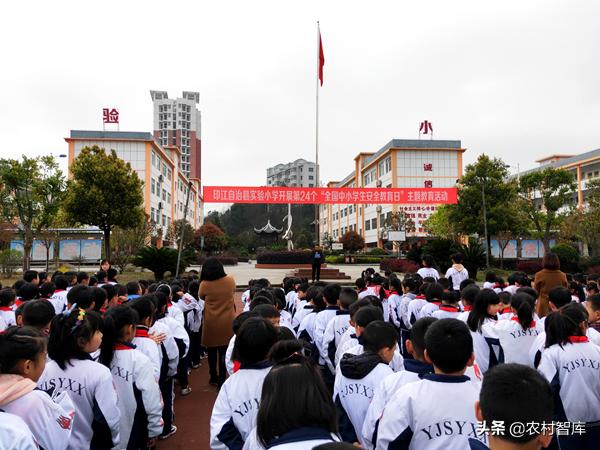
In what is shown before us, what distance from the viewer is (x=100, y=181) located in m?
16.5

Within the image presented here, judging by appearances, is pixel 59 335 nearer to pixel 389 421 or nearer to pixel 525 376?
pixel 389 421

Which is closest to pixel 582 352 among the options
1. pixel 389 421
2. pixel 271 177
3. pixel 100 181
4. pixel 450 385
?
pixel 450 385

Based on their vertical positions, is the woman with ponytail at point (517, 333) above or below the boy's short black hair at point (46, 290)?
below

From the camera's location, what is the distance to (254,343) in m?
2.13

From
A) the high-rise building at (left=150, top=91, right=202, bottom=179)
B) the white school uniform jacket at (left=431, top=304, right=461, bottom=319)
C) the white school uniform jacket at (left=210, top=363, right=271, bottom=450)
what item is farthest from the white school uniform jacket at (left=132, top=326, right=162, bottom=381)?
the high-rise building at (left=150, top=91, right=202, bottom=179)

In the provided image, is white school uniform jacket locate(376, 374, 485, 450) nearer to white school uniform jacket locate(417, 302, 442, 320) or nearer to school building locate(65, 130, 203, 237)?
white school uniform jacket locate(417, 302, 442, 320)

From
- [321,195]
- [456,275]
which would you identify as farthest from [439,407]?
[321,195]

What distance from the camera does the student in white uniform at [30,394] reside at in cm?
171

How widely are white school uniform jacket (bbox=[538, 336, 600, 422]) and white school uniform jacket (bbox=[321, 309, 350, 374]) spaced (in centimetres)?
156

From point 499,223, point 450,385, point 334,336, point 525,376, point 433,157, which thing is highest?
point 433,157

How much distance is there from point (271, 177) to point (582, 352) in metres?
95.8

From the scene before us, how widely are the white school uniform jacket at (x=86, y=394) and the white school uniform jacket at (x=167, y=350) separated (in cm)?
106

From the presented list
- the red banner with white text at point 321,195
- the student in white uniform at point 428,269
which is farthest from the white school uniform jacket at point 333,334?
the red banner with white text at point 321,195

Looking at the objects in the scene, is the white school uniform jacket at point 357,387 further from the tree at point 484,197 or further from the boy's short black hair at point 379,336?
the tree at point 484,197
